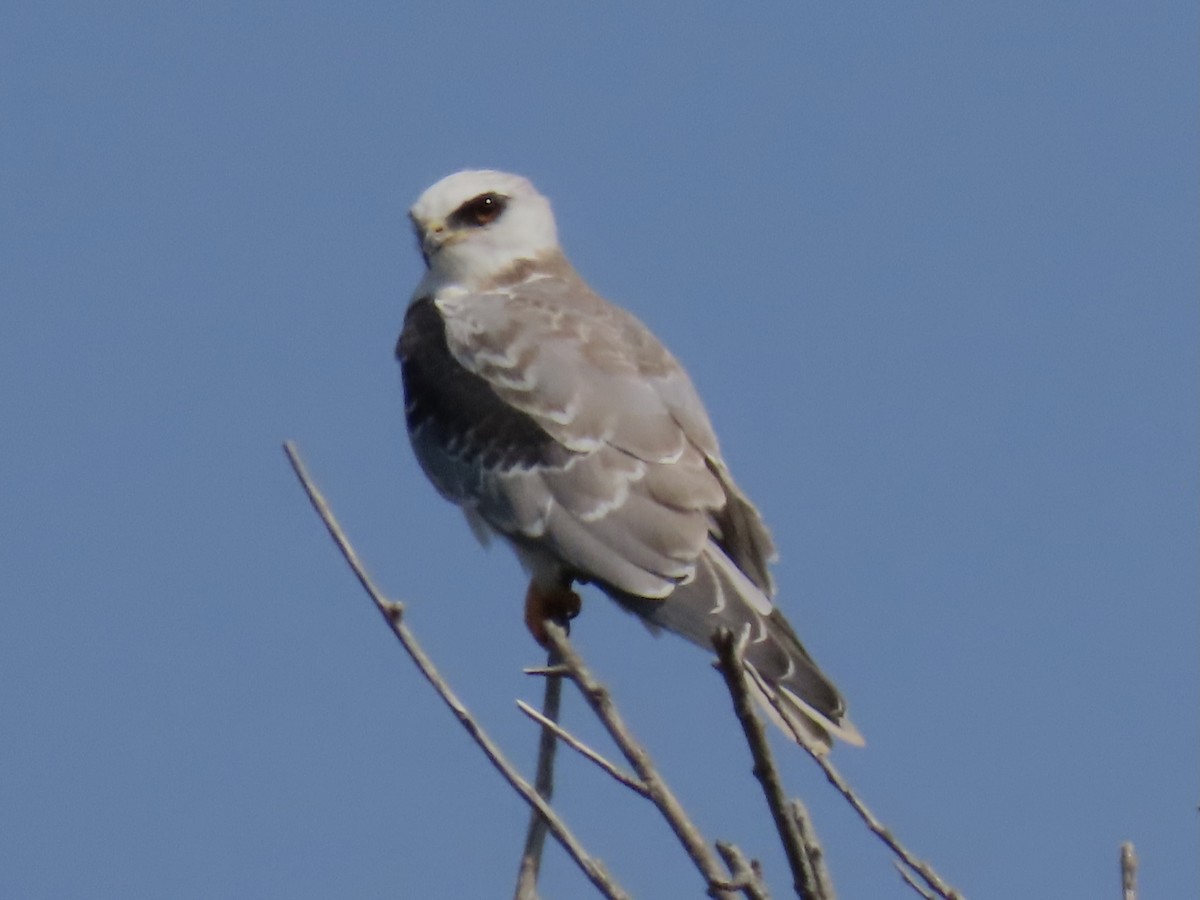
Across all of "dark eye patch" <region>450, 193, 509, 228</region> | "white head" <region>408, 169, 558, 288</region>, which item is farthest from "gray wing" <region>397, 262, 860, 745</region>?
"dark eye patch" <region>450, 193, 509, 228</region>

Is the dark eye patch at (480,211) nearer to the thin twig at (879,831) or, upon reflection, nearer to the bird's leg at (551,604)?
the bird's leg at (551,604)

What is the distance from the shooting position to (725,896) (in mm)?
2504

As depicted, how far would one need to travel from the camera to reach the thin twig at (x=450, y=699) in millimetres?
2518

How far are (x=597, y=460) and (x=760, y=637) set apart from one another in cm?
79

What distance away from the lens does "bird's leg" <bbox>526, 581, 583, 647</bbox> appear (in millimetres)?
5113

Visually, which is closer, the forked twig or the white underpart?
the forked twig

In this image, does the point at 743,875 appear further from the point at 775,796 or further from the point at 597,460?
the point at 597,460

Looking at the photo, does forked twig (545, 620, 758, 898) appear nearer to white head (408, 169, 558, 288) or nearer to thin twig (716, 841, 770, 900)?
thin twig (716, 841, 770, 900)

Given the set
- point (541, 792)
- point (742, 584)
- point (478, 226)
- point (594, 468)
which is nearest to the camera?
point (541, 792)

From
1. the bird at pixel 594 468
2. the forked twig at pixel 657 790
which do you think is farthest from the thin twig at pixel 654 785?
the bird at pixel 594 468

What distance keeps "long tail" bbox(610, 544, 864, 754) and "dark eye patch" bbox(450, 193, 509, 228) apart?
1.86 metres

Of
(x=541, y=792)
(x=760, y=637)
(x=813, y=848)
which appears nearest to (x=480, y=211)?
(x=760, y=637)

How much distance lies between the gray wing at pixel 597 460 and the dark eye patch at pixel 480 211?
594 millimetres

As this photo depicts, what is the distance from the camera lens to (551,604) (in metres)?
5.20
